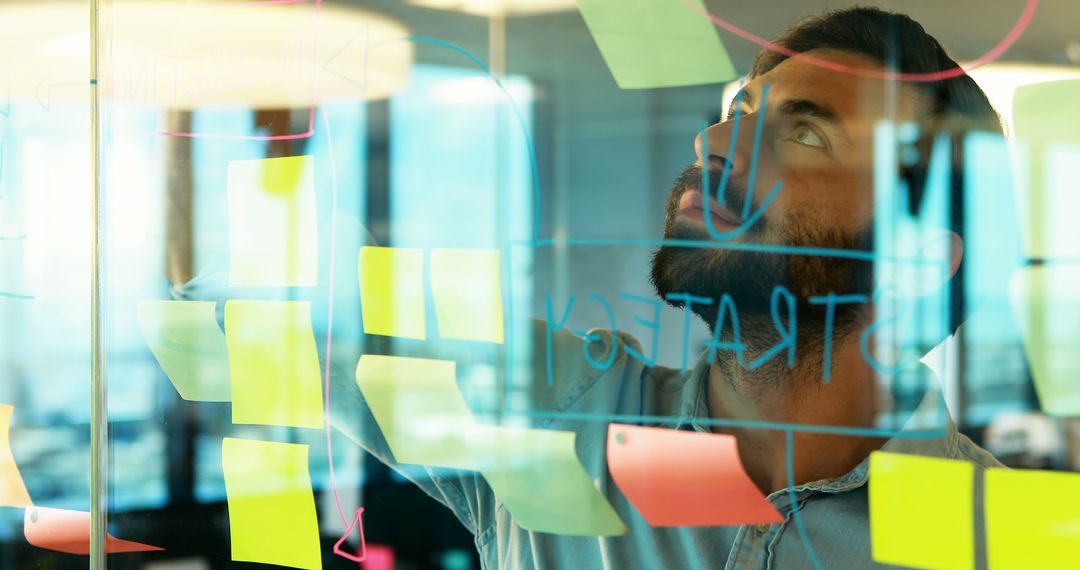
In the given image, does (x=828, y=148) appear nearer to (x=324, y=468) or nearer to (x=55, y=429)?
(x=324, y=468)

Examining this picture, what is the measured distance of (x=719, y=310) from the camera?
0.85 metres

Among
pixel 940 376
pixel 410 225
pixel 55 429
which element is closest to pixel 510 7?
pixel 410 225

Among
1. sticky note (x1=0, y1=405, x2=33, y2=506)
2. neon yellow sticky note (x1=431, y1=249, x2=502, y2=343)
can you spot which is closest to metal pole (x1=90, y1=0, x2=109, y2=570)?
sticky note (x1=0, y1=405, x2=33, y2=506)

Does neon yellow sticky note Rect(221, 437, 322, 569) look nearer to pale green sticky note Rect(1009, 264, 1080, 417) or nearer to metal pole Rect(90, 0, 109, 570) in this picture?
metal pole Rect(90, 0, 109, 570)

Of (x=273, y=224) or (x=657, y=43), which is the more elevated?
(x=657, y=43)

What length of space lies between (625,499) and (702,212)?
0.27m

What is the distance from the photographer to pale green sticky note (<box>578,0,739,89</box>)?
85 cm

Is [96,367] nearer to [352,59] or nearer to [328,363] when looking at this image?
[328,363]

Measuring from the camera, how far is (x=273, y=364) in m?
1.10

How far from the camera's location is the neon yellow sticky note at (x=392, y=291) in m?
1.01

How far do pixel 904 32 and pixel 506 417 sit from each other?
0.49 m

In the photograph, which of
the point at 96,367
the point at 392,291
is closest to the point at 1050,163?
the point at 392,291

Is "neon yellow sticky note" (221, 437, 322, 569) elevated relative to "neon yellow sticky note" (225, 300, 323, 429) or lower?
lower

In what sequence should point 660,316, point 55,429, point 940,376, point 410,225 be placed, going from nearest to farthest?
point 940,376, point 660,316, point 410,225, point 55,429
